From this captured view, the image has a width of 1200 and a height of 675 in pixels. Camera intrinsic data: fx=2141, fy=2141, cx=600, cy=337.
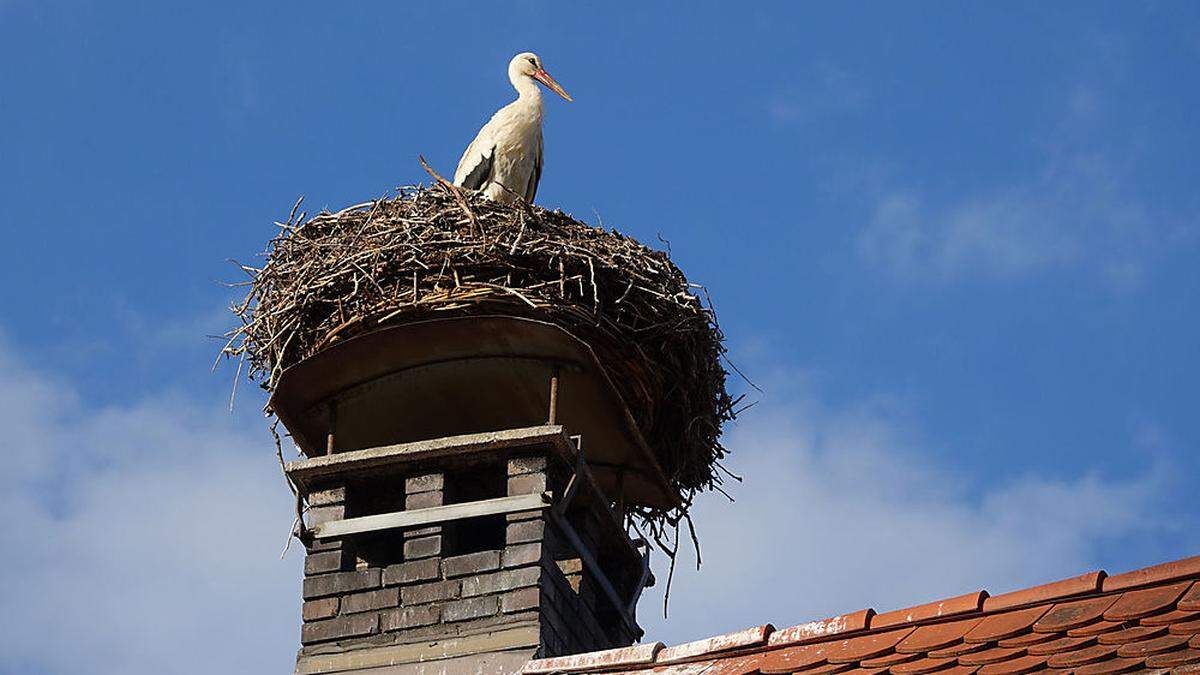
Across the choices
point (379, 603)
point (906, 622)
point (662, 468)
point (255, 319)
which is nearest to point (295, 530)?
point (379, 603)

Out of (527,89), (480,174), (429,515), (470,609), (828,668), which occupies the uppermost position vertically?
(527,89)

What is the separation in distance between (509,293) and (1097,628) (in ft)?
14.0

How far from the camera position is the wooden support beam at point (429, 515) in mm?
9422

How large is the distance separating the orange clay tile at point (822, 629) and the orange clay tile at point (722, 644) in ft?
0.12

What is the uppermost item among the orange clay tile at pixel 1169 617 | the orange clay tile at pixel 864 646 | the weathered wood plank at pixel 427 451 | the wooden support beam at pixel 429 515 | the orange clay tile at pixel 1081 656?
the weathered wood plank at pixel 427 451

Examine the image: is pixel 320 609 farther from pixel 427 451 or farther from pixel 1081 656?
pixel 1081 656

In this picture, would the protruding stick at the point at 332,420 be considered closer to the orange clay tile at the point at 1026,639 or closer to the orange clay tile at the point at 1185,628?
the orange clay tile at the point at 1026,639

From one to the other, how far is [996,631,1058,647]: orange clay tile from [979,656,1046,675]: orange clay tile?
0.32 feet

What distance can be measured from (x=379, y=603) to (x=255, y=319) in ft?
6.64

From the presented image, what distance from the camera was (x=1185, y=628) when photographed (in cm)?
616

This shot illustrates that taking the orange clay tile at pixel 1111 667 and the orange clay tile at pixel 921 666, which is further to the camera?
the orange clay tile at pixel 921 666

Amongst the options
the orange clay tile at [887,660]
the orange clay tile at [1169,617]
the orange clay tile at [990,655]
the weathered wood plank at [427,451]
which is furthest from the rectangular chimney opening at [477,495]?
the orange clay tile at [1169,617]

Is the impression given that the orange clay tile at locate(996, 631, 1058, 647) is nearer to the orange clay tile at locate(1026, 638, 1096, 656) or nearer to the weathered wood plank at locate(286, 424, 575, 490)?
the orange clay tile at locate(1026, 638, 1096, 656)

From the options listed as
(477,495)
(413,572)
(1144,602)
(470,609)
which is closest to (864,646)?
(1144,602)
